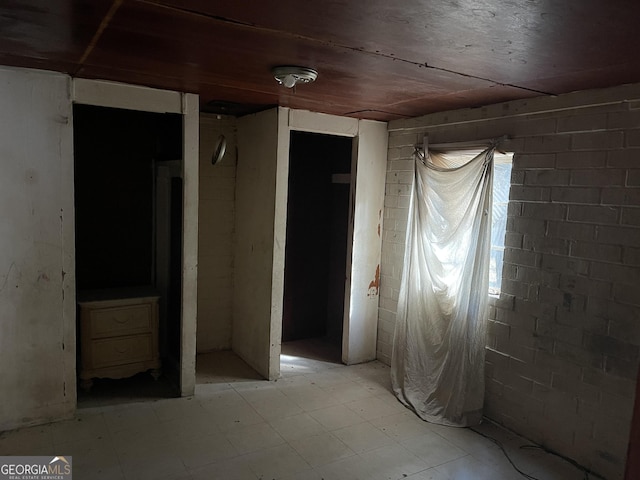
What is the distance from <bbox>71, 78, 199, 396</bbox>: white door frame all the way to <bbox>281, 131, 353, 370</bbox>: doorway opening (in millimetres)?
1489

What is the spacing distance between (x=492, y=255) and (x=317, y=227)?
2.20 metres

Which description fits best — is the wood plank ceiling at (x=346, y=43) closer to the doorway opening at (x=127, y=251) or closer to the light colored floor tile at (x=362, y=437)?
the doorway opening at (x=127, y=251)

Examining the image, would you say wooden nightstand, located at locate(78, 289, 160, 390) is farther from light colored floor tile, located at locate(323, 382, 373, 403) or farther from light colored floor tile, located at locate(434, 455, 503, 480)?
light colored floor tile, located at locate(434, 455, 503, 480)

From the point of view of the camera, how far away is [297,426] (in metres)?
3.42

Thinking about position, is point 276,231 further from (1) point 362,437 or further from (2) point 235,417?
(1) point 362,437

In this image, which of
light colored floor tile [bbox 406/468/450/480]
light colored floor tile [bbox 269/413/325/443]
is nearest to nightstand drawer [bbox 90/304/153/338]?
light colored floor tile [bbox 269/413/325/443]

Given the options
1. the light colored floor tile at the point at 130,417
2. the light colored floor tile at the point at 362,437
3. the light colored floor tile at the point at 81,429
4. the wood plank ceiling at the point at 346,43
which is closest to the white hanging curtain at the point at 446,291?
the light colored floor tile at the point at 362,437

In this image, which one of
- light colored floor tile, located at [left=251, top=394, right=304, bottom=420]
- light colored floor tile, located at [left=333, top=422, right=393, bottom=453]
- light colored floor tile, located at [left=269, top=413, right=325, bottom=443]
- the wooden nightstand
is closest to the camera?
light colored floor tile, located at [left=333, top=422, right=393, bottom=453]

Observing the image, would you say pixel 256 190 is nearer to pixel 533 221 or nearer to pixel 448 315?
pixel 448 315

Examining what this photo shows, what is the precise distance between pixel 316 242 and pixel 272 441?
2.55 meters

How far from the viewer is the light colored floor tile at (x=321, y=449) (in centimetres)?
301

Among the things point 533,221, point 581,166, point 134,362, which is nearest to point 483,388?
point 533,221

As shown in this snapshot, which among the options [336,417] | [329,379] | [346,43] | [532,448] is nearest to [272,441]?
[336,417]

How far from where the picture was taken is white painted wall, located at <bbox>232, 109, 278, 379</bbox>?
13.6 ft
